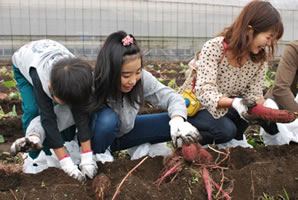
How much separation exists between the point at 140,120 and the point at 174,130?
0.52 metres

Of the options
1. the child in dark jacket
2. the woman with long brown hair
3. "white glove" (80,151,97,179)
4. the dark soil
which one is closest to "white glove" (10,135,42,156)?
the child in dark jacket

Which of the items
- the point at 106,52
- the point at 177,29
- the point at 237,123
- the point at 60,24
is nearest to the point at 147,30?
the point at 177,29

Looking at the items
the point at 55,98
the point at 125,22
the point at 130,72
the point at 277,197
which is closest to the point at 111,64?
the point at 130,72

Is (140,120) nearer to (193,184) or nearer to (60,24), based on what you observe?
(193,184)

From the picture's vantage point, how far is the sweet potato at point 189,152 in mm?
1938

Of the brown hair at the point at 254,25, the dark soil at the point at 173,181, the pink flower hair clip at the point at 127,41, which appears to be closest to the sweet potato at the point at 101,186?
the dark soil at the point at 173,181

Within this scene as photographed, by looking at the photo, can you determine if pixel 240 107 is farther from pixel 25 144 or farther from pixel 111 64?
pixel 25 144

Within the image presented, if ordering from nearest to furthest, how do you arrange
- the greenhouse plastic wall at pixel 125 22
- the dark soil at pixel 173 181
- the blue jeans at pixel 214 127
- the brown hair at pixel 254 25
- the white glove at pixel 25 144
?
the dark soil at pixel 173 181, the white glove at pixel 25 144, the brown hair at pixel 254 25, the blue jeans at pixel 214 127, the greenhouse plastic wall at pixel 125 22

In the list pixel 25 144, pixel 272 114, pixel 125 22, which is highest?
pixel 125 22

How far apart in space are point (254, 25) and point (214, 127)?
0.73 m

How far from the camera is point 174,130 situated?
2064mm

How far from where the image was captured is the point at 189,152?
76.2 inches

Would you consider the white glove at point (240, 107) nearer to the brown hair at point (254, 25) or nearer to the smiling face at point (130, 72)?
the brown hair at point (254, 25)

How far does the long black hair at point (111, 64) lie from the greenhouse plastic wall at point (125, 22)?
18.7 feet
